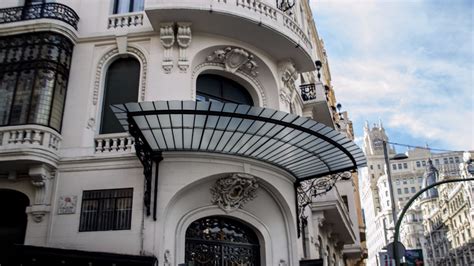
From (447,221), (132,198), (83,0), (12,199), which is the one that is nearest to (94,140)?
(132,198)

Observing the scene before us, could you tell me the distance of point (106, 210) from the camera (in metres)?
12.0

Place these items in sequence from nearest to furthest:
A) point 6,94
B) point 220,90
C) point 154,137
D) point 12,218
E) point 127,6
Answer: point 154,137 < point 12,218 < point 6,94 < point 220,90 < point 127,6

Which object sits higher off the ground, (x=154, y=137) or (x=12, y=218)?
(x=154, y=137)

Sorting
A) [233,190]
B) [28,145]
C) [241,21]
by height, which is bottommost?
[233,190]

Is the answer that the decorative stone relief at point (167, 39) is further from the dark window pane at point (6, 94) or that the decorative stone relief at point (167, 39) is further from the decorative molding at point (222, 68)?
the dark window pane at point (6, 94)

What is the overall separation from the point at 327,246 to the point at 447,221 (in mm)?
92513

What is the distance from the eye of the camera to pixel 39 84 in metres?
12.9

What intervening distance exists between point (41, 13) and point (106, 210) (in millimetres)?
6601

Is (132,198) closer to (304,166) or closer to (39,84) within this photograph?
(39,84)

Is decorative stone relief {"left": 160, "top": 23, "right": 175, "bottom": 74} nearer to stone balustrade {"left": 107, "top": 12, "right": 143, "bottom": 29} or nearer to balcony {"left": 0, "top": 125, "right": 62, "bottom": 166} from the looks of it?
stone balustrade {"left": 107, "top": 12, "right": 143, "bottom": 29}

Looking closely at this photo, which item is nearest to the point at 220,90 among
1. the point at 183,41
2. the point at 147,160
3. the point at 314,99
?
the point at 183,41

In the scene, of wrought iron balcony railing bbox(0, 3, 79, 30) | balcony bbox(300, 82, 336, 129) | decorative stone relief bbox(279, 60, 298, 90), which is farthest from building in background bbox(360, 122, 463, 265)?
wrought iron balcony railing bbox(0, 3, 79, 30)

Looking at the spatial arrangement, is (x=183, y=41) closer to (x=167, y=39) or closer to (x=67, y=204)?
(x=167, y=39)

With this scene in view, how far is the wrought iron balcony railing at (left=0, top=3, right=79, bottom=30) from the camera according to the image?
13.8m
